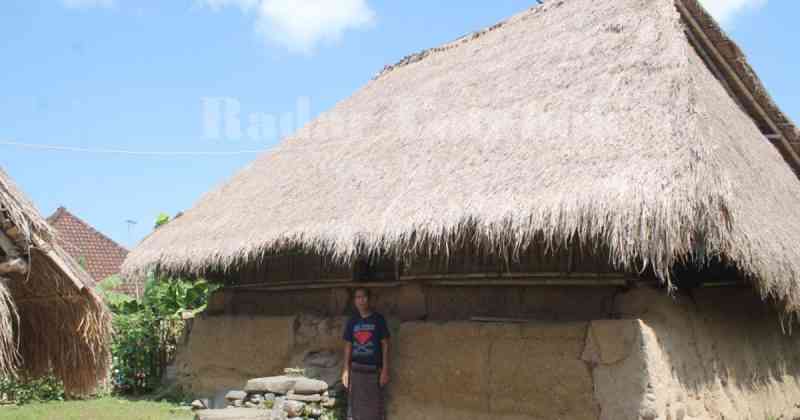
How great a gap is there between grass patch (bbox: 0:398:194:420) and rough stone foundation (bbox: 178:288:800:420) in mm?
2112

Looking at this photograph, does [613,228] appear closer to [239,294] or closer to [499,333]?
[499,333]

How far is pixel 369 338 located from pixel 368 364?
229 millimetres

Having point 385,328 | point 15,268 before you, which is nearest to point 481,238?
point 385,328

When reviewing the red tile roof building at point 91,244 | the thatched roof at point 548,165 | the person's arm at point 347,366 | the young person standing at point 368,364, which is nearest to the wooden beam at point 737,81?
the thatched roof at point 548,165

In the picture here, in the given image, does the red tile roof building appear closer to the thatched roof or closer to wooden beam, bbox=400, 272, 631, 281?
the thatched roof

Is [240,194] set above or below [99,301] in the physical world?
above

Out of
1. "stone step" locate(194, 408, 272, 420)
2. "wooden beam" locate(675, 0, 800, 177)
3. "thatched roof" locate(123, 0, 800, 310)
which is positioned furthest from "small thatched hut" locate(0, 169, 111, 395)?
"wooden beam" locate(675, 0, 800, 177)

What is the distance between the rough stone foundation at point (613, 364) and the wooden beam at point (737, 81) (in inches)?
114

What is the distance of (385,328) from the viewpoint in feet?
22.2

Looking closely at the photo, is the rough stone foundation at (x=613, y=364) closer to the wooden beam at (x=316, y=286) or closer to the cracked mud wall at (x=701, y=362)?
the cracked mud wall at (x=701, y=362)

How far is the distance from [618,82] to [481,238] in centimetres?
198

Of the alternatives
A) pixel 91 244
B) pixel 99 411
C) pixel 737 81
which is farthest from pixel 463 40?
pixel 91 244

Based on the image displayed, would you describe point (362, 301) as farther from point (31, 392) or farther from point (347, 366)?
point (31, 392)

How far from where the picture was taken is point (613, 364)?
5383mm
